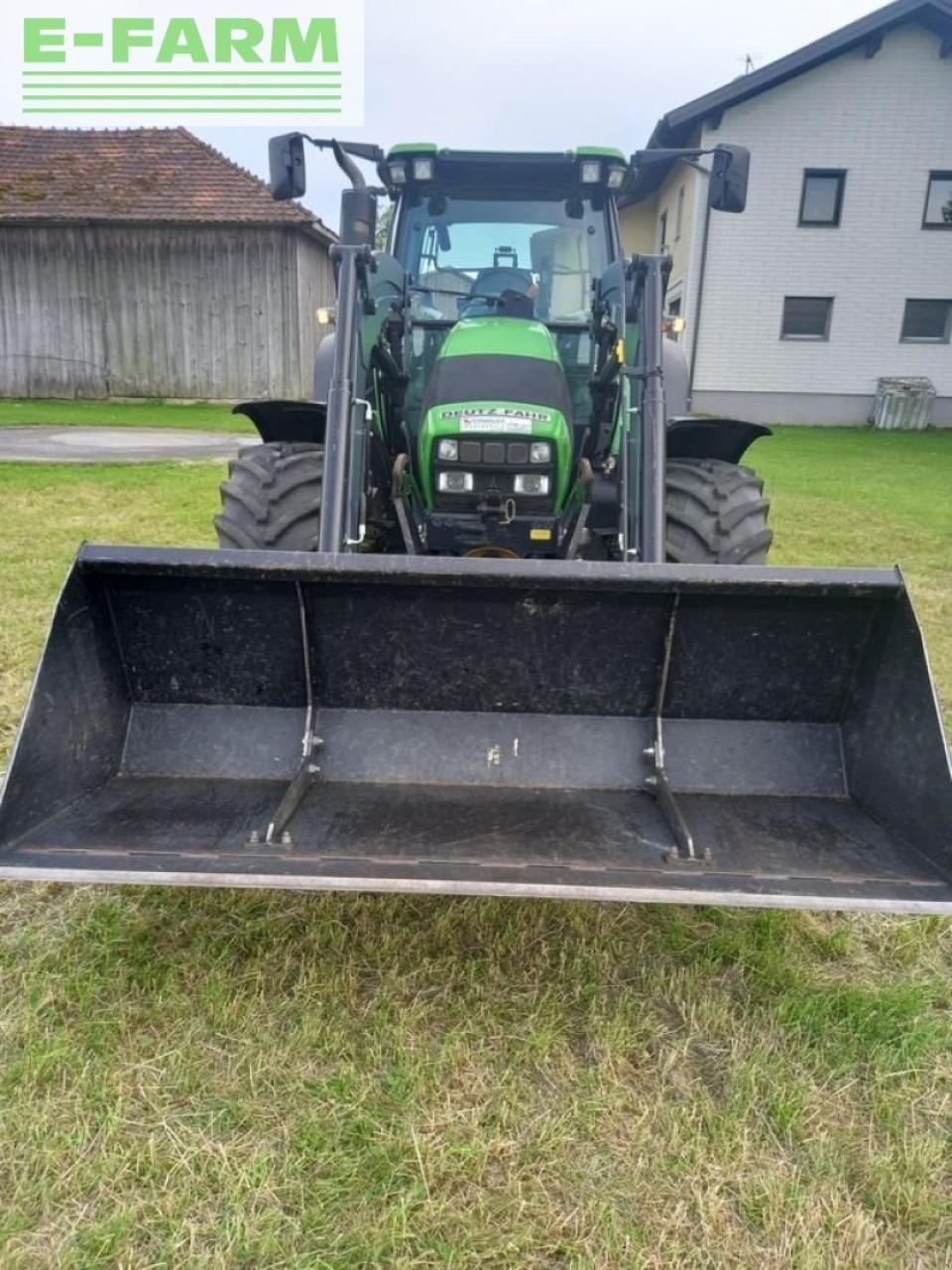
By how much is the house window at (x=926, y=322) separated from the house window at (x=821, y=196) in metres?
2.50

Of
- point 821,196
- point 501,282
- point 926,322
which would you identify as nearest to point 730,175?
point 501,282

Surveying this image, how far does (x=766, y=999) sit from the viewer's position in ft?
7.20

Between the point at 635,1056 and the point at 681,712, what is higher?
the point at 681,712

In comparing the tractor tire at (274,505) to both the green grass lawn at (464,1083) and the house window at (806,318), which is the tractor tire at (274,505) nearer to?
the green grass lawn at (464,1083)

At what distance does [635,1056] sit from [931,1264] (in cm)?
64

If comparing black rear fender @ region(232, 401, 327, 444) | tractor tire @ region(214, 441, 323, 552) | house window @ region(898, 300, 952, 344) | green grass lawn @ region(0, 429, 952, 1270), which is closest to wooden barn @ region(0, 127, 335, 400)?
house window @ region(898, 300, 952, 344)

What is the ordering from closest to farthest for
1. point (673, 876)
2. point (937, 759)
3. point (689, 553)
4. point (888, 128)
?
1. point (673, 876)
2. point (937, 759)
3. point (689, 553)
4. point (888, 128)

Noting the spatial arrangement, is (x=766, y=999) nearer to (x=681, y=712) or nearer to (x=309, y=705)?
(x=681, y=712)

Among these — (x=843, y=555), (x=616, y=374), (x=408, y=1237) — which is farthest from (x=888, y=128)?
(x=408, y=1237)

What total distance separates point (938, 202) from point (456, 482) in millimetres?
20660

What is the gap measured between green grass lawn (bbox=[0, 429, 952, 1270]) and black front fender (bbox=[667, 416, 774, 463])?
1.80 m

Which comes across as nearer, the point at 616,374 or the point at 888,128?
the point at 616,374

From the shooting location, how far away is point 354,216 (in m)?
3.27

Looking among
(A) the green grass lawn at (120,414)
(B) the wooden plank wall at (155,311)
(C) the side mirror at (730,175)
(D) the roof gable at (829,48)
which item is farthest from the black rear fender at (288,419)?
(D) the roof gable at (829,48)
